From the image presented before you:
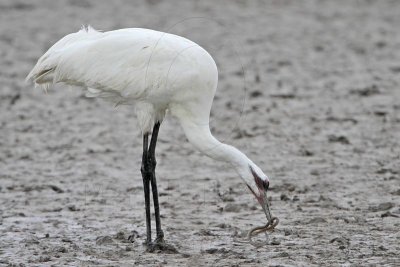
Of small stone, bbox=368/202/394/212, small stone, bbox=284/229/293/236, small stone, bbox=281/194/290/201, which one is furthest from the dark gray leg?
small stone, bbox=368/202/394/212

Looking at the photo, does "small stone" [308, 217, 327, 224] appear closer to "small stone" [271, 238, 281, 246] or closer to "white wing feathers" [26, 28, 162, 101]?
"small stone" [271, 238, 281, 246]

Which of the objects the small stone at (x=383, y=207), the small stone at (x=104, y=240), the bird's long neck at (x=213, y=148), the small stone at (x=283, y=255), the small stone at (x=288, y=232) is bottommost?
the small stone at (x=383, y=207)

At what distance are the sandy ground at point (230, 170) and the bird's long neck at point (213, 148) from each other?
764 mm

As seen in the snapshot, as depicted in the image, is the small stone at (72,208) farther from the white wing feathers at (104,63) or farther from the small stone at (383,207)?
the small stone at (383,207)

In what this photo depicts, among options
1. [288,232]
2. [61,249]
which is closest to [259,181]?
[288,232]

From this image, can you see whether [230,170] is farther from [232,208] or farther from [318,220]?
[318,220]

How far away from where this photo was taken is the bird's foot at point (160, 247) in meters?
8.76

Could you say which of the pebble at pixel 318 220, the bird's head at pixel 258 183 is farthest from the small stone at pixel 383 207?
the bird's head at pixel 258 183

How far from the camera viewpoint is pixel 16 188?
11055 mm

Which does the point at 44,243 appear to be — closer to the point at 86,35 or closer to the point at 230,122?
the point at 86,35

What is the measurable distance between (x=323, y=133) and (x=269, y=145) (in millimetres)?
1011

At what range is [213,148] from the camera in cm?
885

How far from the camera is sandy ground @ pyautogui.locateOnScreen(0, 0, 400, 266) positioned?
28.8ft

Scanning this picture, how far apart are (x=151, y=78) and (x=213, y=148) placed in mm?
881
